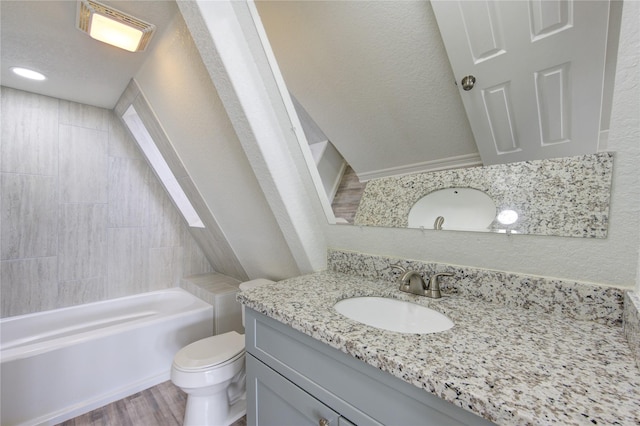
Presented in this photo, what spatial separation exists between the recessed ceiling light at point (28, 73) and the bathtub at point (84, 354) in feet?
5.73

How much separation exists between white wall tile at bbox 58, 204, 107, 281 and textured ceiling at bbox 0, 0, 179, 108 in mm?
930

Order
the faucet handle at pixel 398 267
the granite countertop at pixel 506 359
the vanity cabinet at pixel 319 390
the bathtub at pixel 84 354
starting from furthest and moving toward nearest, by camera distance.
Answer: the bathtub at pixel 84 354 < the faucet handle at pixel 398 267 < the vanity cabinet at pixel 319 390 < the granite countertop at pixel 506 359

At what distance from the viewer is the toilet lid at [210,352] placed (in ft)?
4.88

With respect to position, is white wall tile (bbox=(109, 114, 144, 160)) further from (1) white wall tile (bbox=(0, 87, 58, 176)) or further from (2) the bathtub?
(2) the bathtub

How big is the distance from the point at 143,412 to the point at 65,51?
2.25 meters

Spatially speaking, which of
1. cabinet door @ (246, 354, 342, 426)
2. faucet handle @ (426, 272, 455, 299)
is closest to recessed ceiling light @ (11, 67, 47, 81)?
cabinet door @ (246, 354, 342, 426)

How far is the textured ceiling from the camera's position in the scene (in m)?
1.29

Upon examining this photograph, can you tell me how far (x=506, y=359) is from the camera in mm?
598

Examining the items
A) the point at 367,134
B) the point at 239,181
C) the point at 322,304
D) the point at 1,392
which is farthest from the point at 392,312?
the point at 1,392

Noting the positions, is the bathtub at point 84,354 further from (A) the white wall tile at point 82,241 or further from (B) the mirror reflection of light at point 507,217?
(B) the mirror reflection of light at point 507,217

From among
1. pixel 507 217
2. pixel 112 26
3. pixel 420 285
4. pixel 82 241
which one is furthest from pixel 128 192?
pixel 507 217

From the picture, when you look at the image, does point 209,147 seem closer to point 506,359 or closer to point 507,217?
point 507,217

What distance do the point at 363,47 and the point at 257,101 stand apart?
1.76 feet

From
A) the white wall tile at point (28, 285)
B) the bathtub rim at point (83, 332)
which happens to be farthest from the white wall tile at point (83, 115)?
the bathtub rim at point (83, 332)
